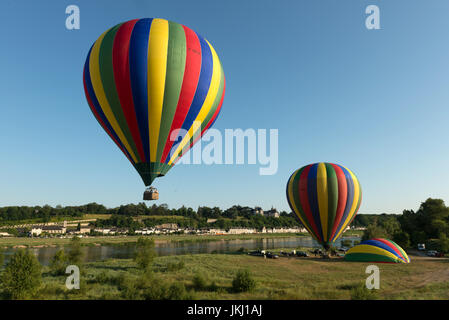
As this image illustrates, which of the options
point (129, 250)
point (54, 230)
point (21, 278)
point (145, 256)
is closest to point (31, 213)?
point (54, 230)

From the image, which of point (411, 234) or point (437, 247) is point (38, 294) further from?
point (411, 234)

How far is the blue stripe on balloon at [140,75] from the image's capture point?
16.8 meters

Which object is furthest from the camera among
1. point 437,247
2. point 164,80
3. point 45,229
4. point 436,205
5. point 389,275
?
point 45,229

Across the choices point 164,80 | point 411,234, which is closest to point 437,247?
point 411,234

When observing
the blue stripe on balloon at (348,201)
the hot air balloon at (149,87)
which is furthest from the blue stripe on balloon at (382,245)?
the hot air balloon at (149,87)

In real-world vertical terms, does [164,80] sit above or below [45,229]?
above

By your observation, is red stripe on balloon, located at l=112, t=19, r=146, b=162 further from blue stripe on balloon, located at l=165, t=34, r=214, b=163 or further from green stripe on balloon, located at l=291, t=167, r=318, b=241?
green stripe on balloon, located at l=291, t=167, r=318, b=241

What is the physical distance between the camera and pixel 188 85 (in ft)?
58.0

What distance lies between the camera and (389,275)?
23266mm

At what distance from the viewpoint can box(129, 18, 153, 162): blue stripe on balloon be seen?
55.3 feet

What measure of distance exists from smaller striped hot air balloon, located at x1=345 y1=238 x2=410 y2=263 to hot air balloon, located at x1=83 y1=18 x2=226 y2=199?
26.0 metres

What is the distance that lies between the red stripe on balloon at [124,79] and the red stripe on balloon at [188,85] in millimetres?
2324
